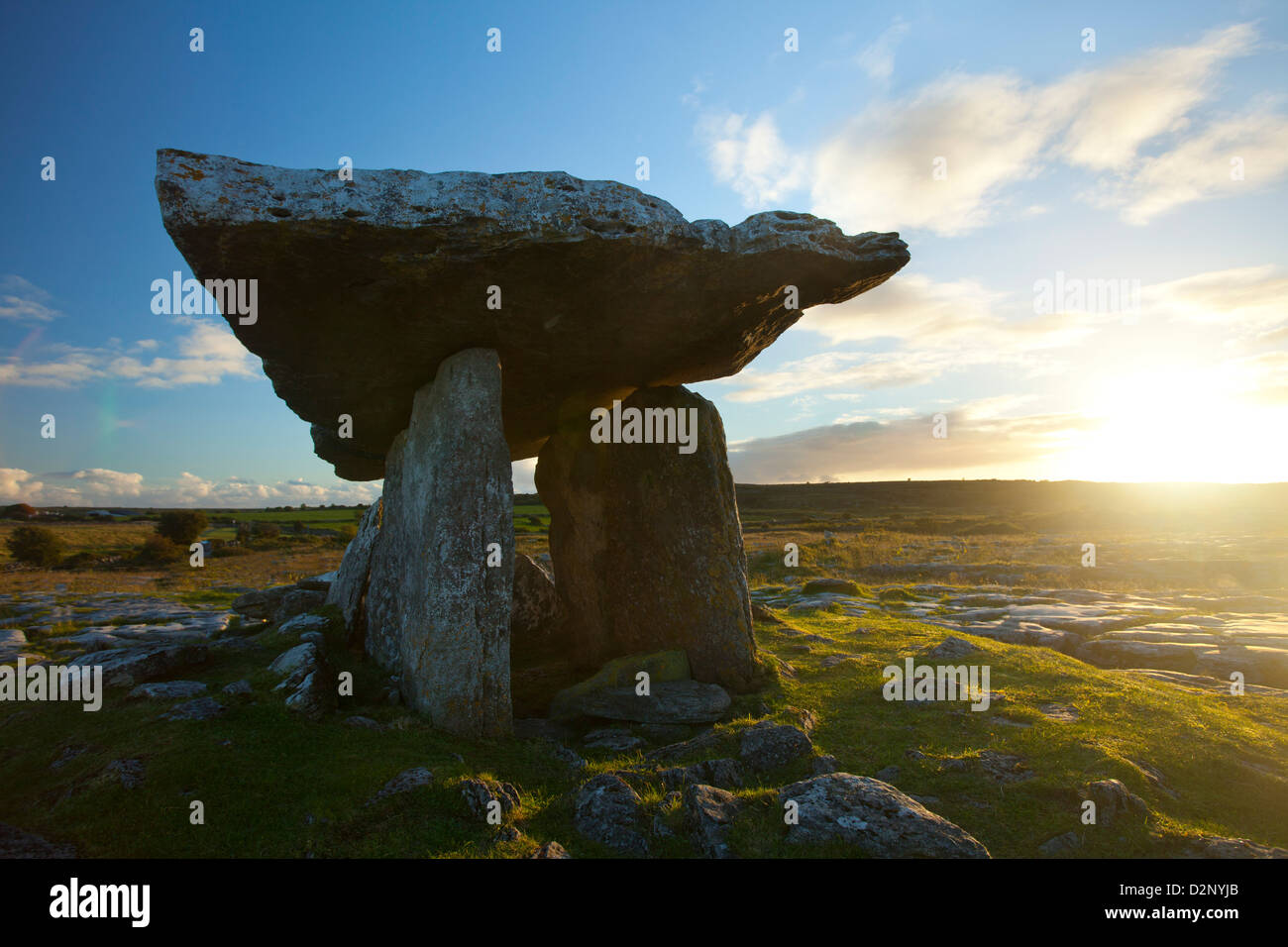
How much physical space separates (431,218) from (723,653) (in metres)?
7.15

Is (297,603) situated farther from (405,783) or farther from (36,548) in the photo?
(36,548)

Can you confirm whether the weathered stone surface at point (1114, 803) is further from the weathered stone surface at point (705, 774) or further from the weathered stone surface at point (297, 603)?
the weathered stone surface at point (297, 603)

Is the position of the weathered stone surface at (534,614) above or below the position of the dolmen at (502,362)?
below

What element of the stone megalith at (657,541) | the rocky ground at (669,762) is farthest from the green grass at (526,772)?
the stone megalith at (657,541)

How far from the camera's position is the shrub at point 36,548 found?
31.7 meters

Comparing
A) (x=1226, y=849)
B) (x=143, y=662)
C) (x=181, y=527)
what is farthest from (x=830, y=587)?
(x=181, y=527)

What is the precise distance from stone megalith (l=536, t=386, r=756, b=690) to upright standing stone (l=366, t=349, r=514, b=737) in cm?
304

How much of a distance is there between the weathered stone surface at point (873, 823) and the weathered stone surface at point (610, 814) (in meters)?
1.26

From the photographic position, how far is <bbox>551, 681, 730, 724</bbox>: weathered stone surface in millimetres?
8789

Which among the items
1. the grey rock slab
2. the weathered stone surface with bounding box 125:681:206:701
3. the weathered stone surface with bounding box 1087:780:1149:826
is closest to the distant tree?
the grey rock slab

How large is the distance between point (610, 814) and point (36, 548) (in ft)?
128

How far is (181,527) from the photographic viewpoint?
40.4 meters

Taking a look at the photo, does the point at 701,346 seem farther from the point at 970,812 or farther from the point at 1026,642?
the point at 1026,642
